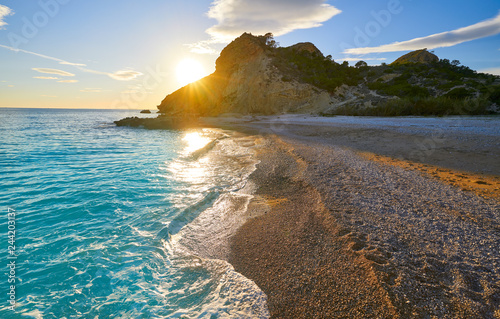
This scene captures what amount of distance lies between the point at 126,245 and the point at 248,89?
45.1 m

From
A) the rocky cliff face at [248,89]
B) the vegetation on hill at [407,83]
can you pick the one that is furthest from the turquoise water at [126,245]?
the rocky cliff face at [248,89]

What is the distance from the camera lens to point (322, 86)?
42.2 meters

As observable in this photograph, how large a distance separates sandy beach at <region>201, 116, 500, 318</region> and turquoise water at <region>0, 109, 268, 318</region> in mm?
541

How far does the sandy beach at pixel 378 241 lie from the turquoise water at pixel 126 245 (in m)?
0.54

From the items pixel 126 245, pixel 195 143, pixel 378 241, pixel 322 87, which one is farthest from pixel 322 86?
pixel 126 245

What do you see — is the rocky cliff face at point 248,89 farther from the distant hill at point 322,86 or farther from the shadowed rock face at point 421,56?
the shadowed rock face at point 421,56

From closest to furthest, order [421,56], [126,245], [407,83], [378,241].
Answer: [378,241] < [126,245] < [407,83] < [421,56]

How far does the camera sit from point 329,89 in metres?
41.5

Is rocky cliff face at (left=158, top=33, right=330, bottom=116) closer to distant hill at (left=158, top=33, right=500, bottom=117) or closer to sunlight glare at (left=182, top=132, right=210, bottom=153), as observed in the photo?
distant hill at (left=158, top=33, right=500, bottom=117)

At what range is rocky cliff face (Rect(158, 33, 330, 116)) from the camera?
40.3 metres

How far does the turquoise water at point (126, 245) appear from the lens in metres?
3.31

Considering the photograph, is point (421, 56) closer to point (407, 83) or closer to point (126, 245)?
point (407, 83)

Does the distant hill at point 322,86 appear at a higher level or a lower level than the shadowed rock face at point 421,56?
lower

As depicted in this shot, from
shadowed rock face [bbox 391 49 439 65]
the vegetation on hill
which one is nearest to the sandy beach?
the vegetation on hill
